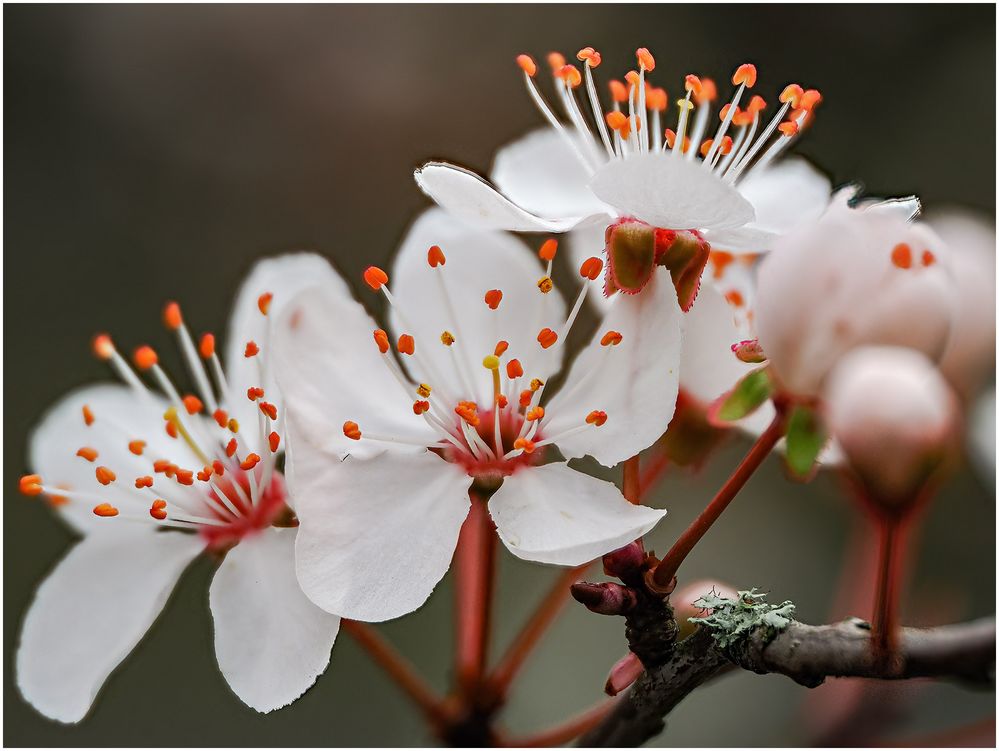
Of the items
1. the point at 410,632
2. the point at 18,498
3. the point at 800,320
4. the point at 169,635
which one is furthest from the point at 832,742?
the point at 18,498

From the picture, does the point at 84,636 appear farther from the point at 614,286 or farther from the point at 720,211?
the point at 720,211

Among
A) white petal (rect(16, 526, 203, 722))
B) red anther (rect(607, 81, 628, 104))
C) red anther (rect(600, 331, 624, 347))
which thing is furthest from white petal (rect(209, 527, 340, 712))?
red anther (rect(607, 81, 628, 104))

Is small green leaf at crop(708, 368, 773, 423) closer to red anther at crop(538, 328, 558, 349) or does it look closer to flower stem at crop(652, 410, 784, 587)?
flower stem at crop(652, 410, 784, 587)

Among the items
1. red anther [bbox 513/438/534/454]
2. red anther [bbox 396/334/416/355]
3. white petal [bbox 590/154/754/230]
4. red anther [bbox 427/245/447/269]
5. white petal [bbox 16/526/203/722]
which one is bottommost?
white petal [bbox 16/526/203/722]

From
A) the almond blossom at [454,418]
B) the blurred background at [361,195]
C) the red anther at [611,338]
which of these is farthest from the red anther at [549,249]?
the blurred background at [361,195]

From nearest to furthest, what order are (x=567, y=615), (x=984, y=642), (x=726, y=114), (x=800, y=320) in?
(x=984, y=642), (x=800, y=320), (x=726, y=114), (x=567, y=615)

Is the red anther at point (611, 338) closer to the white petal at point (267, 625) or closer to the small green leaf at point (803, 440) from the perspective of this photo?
the small green leaf at point (803, 440)
